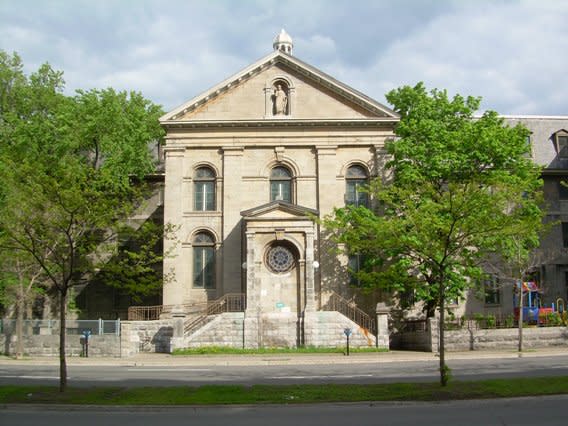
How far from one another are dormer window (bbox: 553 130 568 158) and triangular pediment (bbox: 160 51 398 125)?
14.3m

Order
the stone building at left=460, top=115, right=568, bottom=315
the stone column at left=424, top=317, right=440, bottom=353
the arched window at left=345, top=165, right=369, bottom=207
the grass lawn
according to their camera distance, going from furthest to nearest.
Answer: the stone building at left=460, top=115, right=568, bottom=315 < the arched window at left=345, top=165, right=369, bottom=207 < the stone column at left=424, top=317, right=440, bottom=353 < the grass lawn

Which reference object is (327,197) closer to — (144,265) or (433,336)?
(433,336)

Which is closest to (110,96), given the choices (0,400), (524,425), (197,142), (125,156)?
(125,156)

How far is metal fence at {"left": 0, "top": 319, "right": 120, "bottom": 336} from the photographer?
28.9 m

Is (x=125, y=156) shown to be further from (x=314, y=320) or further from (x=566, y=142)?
(x=566, y=142)

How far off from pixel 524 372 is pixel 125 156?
81.5ft

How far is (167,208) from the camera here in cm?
3497

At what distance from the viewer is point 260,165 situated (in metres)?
35.8

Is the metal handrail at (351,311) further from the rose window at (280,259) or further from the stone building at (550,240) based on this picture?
the stone building at (550,240)

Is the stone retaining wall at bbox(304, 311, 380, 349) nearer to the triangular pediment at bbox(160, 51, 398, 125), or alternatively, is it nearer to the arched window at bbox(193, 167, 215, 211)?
the arched window at bbox(193, 167, 215, 211)

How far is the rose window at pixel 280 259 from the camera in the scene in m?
32.3

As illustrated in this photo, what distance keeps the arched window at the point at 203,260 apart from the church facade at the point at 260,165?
0.05m

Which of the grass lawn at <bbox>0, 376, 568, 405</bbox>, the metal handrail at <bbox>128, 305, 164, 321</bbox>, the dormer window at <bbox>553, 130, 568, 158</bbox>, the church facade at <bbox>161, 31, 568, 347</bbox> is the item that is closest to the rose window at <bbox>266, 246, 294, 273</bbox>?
the church facade at <bbox>161, 31, 568, 347</bbox>

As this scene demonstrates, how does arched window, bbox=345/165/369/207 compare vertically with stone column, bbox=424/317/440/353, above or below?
above
